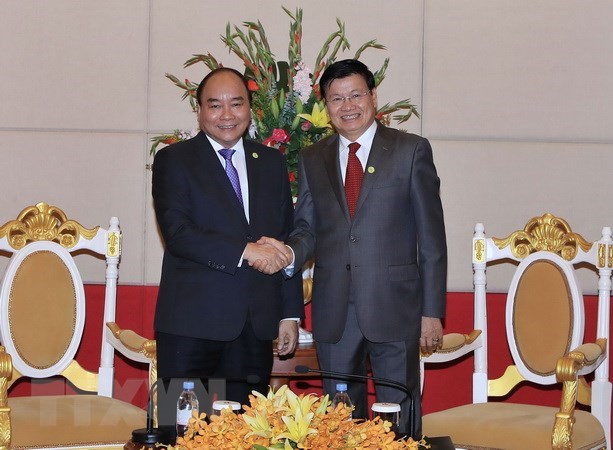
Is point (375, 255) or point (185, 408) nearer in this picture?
point (185, 408)

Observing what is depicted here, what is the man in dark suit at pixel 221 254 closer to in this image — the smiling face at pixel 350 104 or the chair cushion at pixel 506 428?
the smiling face at pixel 350 104

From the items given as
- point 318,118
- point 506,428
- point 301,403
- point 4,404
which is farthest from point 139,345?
point 301,403

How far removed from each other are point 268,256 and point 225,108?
0.53 m

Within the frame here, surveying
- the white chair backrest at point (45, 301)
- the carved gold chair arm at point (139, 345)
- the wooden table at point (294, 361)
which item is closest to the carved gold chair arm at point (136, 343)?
the carved gold chair arm at point (139, 345)

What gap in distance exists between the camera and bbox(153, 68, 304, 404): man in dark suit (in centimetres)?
294

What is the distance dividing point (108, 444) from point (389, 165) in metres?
1.34

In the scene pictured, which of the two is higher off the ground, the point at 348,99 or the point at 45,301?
the point at 348,99

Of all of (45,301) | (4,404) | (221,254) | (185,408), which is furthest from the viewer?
(45,301)

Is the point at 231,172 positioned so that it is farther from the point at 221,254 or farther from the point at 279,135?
the point at 279,135

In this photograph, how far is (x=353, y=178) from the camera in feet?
10.3

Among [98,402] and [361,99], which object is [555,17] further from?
[98,402]

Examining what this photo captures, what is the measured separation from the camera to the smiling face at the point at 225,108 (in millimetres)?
3057

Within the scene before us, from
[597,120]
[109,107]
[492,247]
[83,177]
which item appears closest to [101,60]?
[109,107]

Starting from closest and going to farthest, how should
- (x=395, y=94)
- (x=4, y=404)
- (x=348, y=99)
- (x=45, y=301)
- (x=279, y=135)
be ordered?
1. (x=4, y=404)
2. (x=348, y=99)
3. (x=279, y=135)
4. (x=45, y=301)
5. (x=395, y=94)
